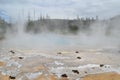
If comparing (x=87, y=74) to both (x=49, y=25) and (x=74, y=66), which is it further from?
(x=49, y=25)

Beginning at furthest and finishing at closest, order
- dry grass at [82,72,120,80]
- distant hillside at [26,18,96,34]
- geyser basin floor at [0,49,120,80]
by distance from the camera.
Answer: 1. distant hillside at [26,18,96,34]
2. geyser basin floor at [0,49,120,80]
3. dry grass at [82,72,120,80]

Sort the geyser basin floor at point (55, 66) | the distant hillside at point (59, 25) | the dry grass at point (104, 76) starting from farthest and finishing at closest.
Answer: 1. the distant hillside at point (59, 25)
2. the geyser basin floor at point (55, 66)
3. the dry grass at point (104, 76)

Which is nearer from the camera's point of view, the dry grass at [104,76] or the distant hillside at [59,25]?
the dry grass at [104,76]

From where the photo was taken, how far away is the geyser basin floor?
1395 centimetres

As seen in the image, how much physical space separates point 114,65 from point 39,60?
5.63 m

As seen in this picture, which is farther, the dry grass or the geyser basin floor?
the geyser basin floor

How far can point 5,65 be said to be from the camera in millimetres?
16016

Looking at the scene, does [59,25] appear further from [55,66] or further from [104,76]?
[104,76]

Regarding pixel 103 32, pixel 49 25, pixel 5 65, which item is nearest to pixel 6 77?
pixel 5 65

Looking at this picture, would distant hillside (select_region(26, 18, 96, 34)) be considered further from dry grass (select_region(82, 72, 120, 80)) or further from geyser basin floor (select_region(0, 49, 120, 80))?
dry grass (select_region(82, 72, 120, 80))

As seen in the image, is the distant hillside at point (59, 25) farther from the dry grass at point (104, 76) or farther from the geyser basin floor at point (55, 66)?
the dry grass at point (104, 76)

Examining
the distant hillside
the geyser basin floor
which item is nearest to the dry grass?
the geyser basin floor

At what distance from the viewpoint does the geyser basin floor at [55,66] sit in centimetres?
1395

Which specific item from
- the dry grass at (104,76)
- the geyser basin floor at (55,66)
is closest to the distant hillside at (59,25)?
the geyser basin floor at (55,66)
